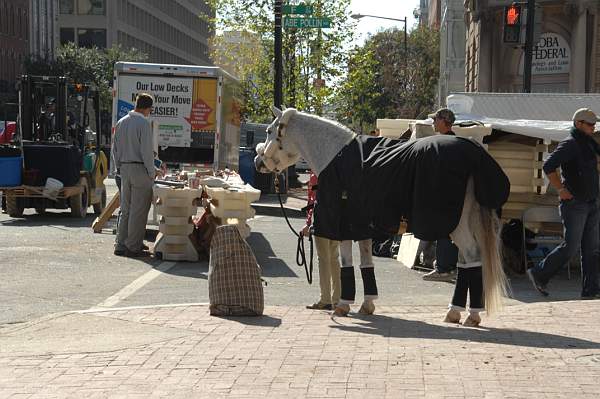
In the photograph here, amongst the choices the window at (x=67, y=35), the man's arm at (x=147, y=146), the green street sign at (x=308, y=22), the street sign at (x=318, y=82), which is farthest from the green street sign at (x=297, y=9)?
the window at (x=67, y=35)

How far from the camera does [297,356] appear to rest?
310 inches

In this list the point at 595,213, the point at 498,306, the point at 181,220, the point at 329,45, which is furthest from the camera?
the point at 329,45

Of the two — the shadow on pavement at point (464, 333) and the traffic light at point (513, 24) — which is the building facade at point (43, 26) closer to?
the traffic light at point (513, 24)

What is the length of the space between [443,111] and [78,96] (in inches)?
558

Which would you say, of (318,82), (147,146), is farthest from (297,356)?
(318,82)

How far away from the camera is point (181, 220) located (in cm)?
1525

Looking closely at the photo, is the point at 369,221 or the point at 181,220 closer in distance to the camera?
the point at 369,221

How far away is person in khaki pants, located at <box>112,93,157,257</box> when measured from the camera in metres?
15.3

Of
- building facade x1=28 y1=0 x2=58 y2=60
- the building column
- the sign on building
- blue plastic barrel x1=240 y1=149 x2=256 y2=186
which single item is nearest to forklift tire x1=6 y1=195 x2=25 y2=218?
blue plastic barrel x1=240 y1=149 x2=256 y2=186

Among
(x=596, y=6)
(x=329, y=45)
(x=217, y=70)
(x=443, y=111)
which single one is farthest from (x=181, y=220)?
(x=329, y=45)

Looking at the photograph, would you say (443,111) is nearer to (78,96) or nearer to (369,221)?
(369,221)

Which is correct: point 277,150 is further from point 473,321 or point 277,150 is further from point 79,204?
point 79,204

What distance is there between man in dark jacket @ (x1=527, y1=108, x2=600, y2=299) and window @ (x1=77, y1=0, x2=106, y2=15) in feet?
315

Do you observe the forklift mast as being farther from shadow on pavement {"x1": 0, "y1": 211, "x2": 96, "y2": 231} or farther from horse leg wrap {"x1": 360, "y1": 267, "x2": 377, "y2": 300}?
horse leg wrap {"x1": 360, "y1": 267, "x2": 377, "y2": 300}
